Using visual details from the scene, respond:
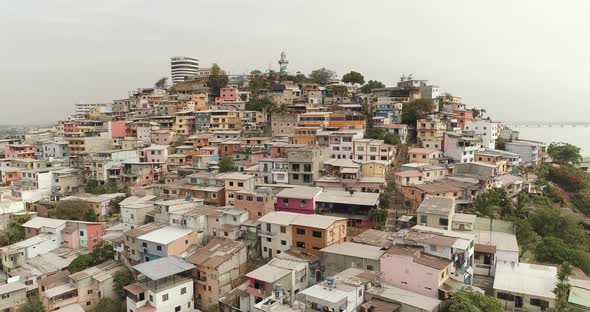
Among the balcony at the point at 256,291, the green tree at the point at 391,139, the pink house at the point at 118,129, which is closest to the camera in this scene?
the balcony at the point at 256,291

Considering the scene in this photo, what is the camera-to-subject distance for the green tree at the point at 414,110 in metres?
45.4

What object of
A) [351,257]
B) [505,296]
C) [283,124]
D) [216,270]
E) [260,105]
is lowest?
[505,296]

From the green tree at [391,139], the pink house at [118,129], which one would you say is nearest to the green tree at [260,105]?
the pink house at [118,129]

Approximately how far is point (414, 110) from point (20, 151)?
48.4 meters

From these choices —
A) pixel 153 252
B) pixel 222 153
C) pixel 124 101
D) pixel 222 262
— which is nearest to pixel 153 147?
pixel 222 153

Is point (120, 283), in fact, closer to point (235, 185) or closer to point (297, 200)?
point (235, 185)

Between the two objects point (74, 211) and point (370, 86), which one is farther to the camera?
point (370, 86)

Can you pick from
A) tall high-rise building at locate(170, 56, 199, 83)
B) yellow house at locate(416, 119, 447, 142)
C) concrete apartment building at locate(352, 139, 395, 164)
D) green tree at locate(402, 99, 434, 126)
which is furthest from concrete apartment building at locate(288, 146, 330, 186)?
tall high-rise building at locate(170, 56, 199, 83)

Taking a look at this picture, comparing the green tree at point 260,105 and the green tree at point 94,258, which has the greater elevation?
the green tree at point 260,105

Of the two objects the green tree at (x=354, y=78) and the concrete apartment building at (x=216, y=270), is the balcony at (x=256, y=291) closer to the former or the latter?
the concrete apartment building at (x=216, y=270)

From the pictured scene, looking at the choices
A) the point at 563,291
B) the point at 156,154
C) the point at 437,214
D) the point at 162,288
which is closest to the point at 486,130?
the point at 437,214

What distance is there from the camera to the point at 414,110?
45406 mm

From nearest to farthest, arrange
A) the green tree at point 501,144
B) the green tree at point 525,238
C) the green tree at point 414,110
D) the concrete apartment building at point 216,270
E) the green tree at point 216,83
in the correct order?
the concrete apartment building at point 216,270, the green tree at point 525,238, the green tree at point 501,144, the green tree at point 414,110, the green tree at point 216,83

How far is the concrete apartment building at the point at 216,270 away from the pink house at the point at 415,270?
8.56 metres
